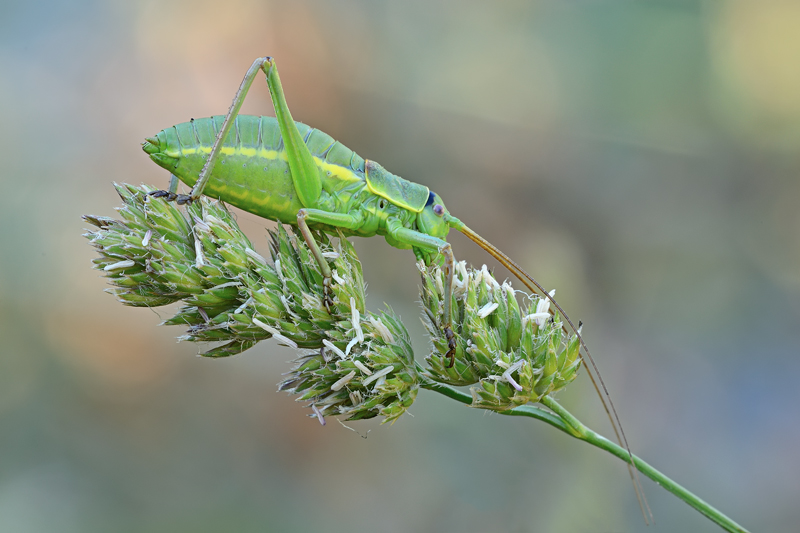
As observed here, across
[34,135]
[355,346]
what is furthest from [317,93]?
[355,346]

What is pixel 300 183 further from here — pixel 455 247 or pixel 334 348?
pixel 455 247

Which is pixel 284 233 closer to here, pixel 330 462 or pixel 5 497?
pixel 330 462

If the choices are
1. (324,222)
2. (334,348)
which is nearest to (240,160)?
(324,222)

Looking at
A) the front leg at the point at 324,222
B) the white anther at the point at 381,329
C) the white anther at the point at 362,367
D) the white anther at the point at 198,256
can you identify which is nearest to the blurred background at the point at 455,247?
the front leg at the point at 324,222

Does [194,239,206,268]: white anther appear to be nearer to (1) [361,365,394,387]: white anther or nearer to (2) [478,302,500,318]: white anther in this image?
(1) [361,365,394,387]: white anther

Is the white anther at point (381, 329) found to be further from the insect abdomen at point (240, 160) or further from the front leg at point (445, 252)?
the insect abdomen at point (240, 160)
